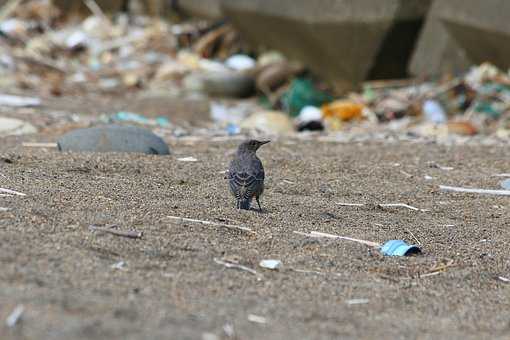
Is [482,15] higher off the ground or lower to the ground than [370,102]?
higher

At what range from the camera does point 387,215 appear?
6.15m

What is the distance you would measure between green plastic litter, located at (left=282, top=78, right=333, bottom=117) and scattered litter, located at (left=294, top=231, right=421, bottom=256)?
7.65 m

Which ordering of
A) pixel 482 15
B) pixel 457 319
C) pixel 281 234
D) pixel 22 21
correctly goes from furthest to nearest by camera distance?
pixel 22 21 < pixel 482 15 < pixel 281 234 < pixel 457 319

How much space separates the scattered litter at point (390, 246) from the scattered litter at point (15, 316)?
2.06 metres

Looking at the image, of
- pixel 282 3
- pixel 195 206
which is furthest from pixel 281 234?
pixel 282 3

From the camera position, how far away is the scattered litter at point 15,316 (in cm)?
340

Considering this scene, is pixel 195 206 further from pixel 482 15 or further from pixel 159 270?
pixel 482 15

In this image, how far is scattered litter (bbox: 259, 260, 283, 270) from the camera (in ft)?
15.1

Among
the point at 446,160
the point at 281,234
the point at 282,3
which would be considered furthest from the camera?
the point at 282,3

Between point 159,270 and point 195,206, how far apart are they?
4.56 ft

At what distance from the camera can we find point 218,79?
14523 mm

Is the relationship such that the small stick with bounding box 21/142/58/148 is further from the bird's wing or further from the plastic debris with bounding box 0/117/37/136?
the bird's wing

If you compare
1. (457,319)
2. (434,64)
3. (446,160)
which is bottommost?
(457,319)

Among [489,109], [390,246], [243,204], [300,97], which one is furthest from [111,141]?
[300,97]
